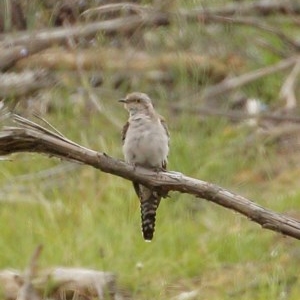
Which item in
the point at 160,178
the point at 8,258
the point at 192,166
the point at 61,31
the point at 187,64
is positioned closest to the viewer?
the point at 160,178

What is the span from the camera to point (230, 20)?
23.4 ft

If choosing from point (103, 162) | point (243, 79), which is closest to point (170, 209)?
point (243, 79)

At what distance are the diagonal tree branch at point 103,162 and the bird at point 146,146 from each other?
2.76 feet

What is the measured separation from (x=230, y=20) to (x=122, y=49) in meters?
0.76

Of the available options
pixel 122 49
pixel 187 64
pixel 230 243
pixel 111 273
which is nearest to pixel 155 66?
pixel 187 64

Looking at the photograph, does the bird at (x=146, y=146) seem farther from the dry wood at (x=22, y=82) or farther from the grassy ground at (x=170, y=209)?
the dry wood at (x=22, y=82)

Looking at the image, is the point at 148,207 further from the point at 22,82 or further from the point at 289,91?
the point at 289,91

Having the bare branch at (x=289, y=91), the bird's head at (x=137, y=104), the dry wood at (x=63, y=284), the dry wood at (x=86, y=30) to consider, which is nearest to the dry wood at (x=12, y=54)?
the dry wood at (x=86, y=30)

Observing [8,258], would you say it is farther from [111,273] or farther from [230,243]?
[230,243]

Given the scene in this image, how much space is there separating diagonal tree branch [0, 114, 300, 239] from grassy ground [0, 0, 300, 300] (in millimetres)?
1382

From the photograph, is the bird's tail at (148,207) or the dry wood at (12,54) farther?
the dry wood at (12,54)

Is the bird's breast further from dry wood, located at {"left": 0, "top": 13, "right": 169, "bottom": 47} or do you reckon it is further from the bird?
dry wood, located at {"left": 0, "top": 13, "right": 169, "bottom": 47}

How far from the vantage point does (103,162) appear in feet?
14.6

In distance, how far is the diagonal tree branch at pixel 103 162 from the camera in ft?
14.7
